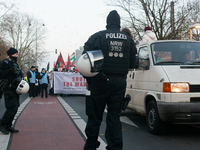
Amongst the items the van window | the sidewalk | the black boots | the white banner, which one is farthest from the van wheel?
the white banner

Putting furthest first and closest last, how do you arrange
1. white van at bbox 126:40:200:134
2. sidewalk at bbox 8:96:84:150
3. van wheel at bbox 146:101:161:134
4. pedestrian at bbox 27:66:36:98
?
pedestrian at bbox 27:66:36:98 → van wheel at bbox 146:101:161:134 → white van at bbox 126:40:200:134 → sidewalk at bbox 8:96:84:150

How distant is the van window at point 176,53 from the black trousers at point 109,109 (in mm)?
2219

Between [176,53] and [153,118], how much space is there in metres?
1.53

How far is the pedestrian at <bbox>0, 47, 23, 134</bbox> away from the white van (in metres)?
2.83

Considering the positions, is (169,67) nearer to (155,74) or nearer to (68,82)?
(155,74)

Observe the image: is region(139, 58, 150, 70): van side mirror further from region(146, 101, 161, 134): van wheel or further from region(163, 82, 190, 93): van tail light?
region(163, 82, 190, 93): van tail light

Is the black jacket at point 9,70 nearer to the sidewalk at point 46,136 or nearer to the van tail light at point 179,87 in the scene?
the sidewalk at point 46,136

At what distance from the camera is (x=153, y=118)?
5.23 meters

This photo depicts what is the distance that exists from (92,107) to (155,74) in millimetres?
2176

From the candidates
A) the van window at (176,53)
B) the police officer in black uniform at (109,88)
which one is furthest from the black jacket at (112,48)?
the van window at (176,53)

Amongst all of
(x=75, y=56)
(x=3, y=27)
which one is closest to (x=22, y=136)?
(x=75, y=56)

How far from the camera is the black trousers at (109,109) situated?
3.43m

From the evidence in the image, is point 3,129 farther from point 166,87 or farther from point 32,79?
point 32,79

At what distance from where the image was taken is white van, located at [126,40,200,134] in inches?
185
